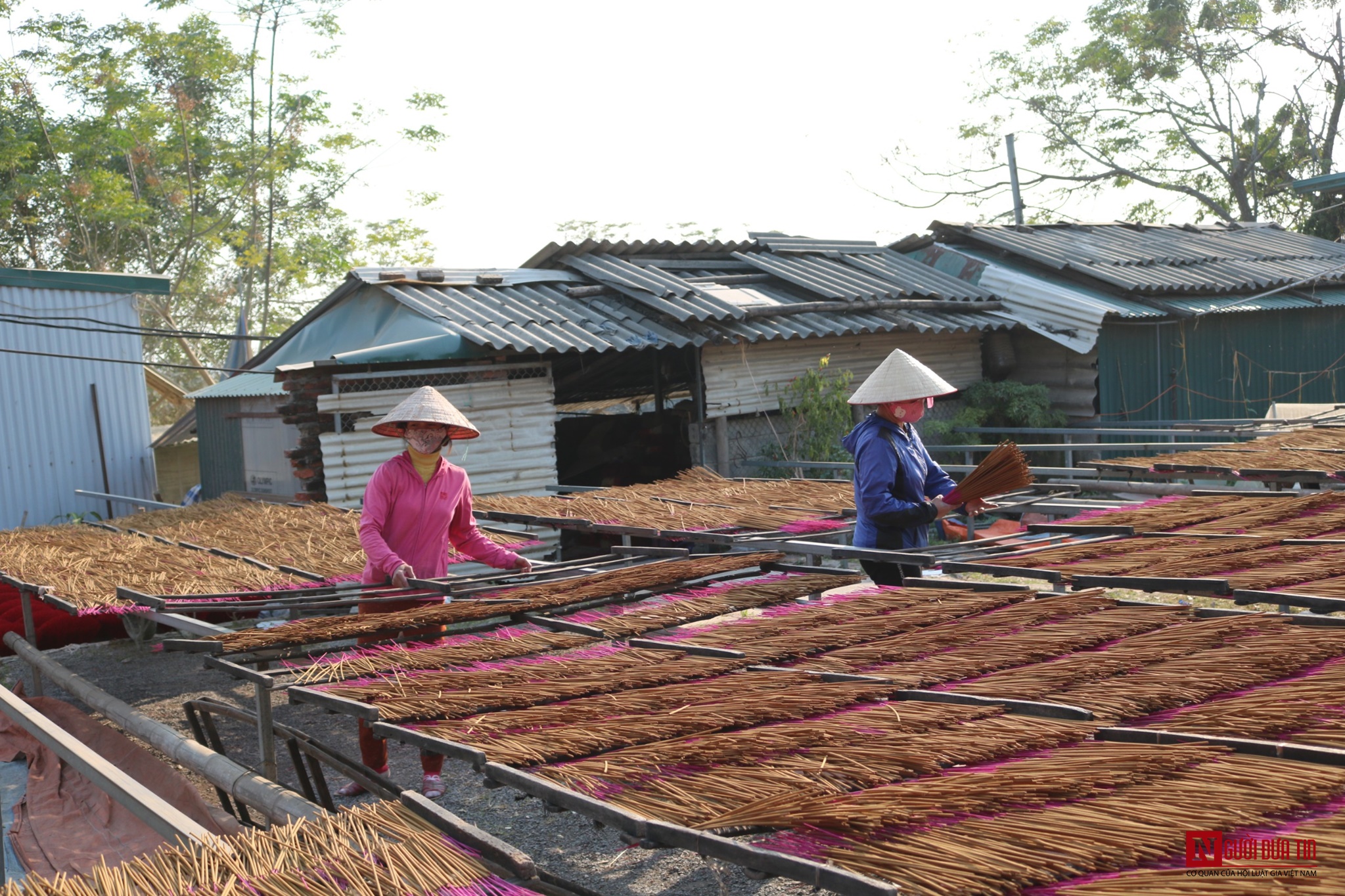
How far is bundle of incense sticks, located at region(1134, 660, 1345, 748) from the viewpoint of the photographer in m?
2.48

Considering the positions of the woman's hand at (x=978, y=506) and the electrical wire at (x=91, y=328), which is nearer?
the woman's hand at (x=978, y=506)

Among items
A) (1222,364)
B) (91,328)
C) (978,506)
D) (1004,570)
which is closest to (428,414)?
(1004,570)

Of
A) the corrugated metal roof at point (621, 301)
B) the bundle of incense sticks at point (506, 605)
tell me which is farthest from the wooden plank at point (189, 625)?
the corrugated metal roof at point (621, 301)

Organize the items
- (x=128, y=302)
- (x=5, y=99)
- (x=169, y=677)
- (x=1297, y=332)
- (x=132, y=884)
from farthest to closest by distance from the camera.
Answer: (x=5, y=99), (x=1297, y=332), (x=128, y=302), (x=169, y=677), (x=132, y=884)

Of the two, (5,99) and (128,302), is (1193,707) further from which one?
(5,99)

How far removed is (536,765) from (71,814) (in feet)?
12.7

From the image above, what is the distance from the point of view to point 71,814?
17.6ft

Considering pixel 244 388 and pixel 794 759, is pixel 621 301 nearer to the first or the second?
pixel 244 388

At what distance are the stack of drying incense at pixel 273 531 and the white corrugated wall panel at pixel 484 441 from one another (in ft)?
2.80

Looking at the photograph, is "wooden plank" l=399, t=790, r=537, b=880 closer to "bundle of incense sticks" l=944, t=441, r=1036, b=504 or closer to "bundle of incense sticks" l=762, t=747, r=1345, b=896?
"bundle of incense sticks" l=762, t=747, r=1345, b=896

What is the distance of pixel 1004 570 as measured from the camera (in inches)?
178

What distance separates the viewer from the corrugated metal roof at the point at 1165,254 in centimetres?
1571

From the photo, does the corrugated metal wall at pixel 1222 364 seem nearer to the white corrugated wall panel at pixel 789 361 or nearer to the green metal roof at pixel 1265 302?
the green metal roof at pixel 1265 302

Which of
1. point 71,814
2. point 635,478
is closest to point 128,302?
point 635,478
